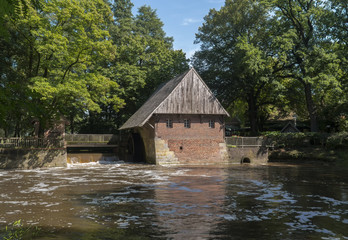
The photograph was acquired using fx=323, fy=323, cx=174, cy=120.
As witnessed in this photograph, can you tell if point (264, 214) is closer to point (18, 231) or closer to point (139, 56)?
point (18, 231)

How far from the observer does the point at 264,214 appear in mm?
9805

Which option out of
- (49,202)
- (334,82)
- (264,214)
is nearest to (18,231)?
(49,202)

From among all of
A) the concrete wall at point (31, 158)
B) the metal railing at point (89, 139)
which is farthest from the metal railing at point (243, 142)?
the concrete wall at point (31, 158)

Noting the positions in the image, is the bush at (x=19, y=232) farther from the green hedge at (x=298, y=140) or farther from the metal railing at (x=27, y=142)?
the green hedge at (x=298, y=140)

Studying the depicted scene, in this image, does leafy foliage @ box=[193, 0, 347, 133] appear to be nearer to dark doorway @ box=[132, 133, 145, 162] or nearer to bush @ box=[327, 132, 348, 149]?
bush @ box=[327, 132, 348, 149]

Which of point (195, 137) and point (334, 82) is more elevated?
point (334, 82)

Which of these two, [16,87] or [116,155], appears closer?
[16,87]

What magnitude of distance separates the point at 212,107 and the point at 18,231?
24.8m

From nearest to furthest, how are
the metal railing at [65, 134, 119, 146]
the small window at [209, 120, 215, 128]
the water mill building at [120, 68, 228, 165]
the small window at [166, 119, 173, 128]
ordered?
the water mill building at [120, 68, 228, 165] < the small window at [166, 119, 173, 128] < the small window at [209, 120, 215, 128] < the metal railing at [65, 134, 119, 146]

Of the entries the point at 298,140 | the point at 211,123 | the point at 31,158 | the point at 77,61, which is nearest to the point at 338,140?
the point at 298,140

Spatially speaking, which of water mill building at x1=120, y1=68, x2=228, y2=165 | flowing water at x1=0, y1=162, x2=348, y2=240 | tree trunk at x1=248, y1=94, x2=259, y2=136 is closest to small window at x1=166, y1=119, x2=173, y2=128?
water mill building at x1=120, y1=68, x2=228, y2=165

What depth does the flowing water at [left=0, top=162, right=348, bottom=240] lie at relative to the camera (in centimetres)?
775

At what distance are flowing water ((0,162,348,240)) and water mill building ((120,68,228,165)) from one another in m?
12.0

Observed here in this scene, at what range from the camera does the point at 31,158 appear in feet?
88.8
